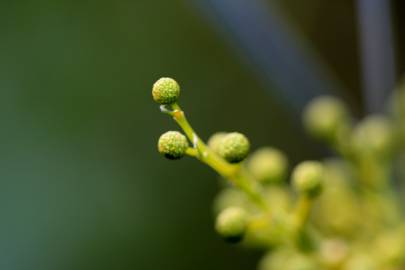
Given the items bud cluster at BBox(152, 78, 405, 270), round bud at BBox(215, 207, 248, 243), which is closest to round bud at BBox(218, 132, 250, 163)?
bud cluster at BBox(152, 78, 405, 270)

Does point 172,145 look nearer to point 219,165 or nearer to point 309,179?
point 219,165

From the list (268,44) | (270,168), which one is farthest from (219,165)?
(268,44)

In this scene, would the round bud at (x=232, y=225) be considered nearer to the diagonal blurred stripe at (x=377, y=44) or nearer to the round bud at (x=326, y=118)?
the round bud at (x=326, y=118)

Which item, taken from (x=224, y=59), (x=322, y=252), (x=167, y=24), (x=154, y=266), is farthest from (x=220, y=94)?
(x=322, y=252)

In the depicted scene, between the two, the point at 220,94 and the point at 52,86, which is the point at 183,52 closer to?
the point at 220,94

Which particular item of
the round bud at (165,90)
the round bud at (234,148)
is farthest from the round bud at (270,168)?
the round bud at (165,90)
